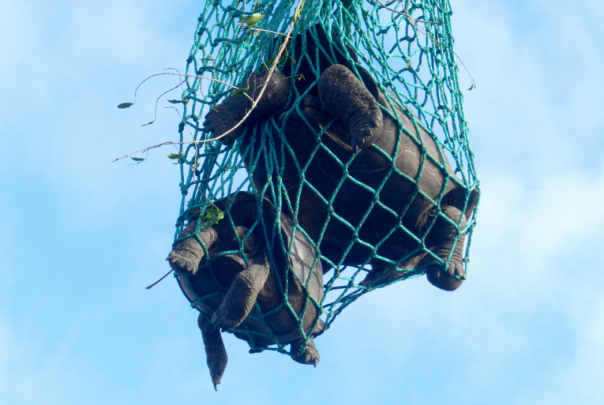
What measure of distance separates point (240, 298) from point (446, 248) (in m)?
1.63

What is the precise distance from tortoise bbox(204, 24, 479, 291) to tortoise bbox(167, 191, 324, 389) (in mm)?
202

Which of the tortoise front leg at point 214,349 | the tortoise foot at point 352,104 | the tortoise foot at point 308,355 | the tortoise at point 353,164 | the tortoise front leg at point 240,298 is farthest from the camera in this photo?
the tortoise front leg at point 214,349

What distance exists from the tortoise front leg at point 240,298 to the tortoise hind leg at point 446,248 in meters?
1.34

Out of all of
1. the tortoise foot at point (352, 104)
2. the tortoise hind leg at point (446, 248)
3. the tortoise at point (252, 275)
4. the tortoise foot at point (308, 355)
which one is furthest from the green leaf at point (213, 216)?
the tortoise hind leg at point (446, 248)

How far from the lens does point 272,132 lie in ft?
21.3

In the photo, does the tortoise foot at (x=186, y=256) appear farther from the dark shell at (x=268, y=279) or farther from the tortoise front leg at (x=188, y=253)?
the dark shell at (x=268, y=279)

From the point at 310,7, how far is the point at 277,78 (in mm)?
551

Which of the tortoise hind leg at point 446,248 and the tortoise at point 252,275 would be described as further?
the tortoise hind leg at point 446,248

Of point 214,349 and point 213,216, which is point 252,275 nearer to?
point 213,216

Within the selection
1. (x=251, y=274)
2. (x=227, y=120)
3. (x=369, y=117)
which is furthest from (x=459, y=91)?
(x=251, y=274)

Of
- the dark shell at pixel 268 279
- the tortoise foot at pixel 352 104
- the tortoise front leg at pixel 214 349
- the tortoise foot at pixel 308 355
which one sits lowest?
the tortoise front leg at pixel 214 349

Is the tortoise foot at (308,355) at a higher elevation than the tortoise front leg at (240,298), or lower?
lower

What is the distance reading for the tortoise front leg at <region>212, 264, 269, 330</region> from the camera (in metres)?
6.08

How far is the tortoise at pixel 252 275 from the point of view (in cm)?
618
